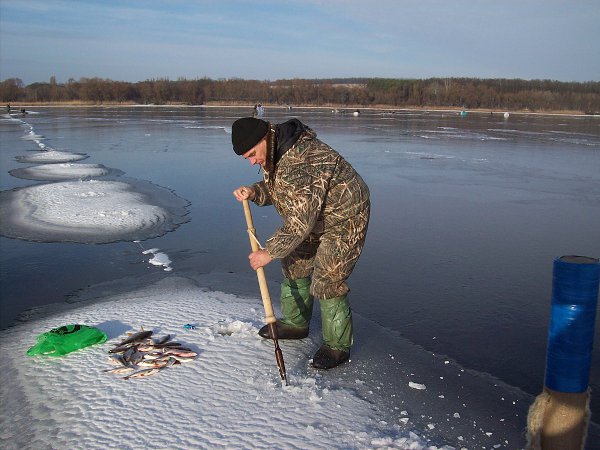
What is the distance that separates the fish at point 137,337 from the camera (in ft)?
14.5

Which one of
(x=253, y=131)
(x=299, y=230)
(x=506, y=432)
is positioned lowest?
(x=506, y=432)

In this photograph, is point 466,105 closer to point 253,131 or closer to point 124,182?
point 124,182

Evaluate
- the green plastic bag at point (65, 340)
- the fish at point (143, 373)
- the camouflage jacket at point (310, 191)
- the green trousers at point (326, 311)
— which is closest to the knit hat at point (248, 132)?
the camouflage jacket at point (310, 191)

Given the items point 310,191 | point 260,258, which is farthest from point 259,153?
point 260,258

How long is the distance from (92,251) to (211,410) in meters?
4.83

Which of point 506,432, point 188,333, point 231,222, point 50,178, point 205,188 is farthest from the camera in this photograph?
point 50,178

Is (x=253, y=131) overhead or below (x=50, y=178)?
overhead

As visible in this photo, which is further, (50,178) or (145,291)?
(50,178)

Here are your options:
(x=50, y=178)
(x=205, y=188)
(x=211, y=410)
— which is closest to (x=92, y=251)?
(x=211, y=410)

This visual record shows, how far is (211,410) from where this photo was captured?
138 inches

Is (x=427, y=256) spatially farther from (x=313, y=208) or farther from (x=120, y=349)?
(x=120, y=349)

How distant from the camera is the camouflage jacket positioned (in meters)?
3.61

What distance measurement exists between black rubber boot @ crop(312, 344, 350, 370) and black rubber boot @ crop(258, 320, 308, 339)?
17.1 inches

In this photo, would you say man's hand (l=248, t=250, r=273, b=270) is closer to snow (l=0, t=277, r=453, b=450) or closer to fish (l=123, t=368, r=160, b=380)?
snow (l=0, t=277, r=453, b=450)
